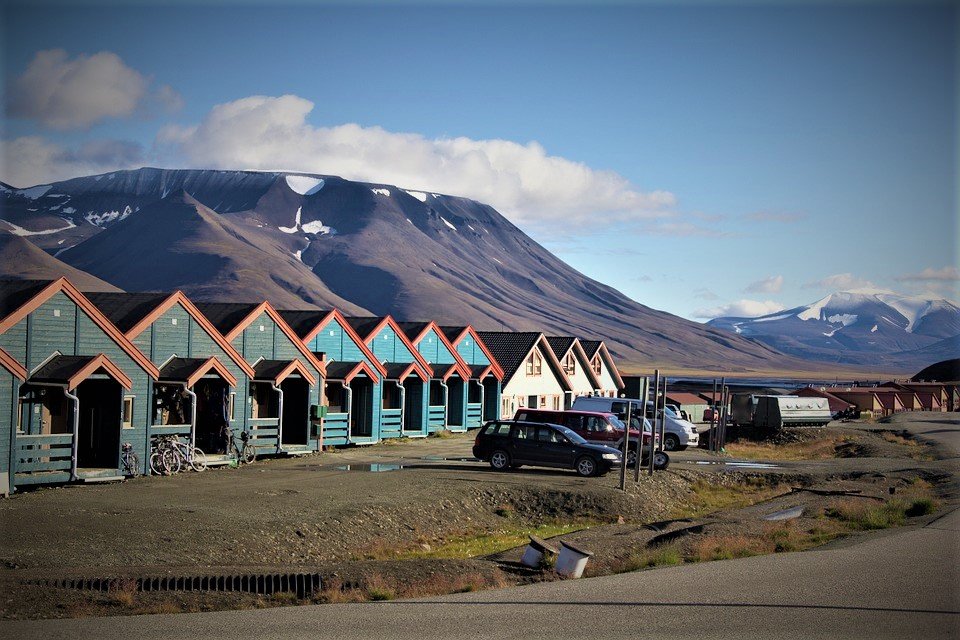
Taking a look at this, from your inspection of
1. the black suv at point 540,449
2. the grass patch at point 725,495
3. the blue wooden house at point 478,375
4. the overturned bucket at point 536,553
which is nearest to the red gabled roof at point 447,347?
the blue wooden house at point 478,375

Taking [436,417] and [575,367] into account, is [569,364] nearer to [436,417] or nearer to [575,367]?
[575,367]

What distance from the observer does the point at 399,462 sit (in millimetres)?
39438

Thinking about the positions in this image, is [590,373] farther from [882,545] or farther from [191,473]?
[882,545]

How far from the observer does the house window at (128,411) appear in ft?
101

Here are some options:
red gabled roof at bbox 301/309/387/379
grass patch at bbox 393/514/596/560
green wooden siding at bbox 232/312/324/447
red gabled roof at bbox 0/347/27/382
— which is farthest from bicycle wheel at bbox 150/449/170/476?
red gabled roof at bbox 301/309/387/379

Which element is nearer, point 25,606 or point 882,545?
point 25,606

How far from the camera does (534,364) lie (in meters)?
67.6

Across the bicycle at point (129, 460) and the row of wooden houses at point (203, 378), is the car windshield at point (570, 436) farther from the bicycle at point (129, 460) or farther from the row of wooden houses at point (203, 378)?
the bicycle at point (129, 460)

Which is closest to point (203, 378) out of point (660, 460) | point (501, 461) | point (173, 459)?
point (173, 459)

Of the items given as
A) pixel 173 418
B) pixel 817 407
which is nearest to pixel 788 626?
pixel 173 418

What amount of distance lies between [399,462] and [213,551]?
17604 millimetres

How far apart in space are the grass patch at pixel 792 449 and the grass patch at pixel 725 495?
15.3 meters

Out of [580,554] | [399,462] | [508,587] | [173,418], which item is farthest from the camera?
[399,462]

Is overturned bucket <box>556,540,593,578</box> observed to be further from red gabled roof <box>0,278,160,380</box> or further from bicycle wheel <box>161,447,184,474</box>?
bicycle wheel <box>161,447,184,474</box>
